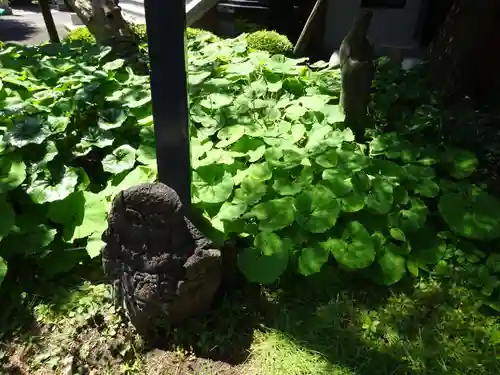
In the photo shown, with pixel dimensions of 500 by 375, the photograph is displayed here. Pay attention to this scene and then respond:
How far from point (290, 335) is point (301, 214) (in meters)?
0.62

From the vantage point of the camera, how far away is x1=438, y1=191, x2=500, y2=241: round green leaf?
2.49 meters

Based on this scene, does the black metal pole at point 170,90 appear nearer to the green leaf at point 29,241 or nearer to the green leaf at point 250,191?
the green leaf at point 250,191

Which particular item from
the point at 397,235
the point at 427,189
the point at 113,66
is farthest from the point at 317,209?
the point at 113,66

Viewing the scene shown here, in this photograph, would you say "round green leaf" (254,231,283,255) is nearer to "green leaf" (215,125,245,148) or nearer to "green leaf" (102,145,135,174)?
"green leaf" (215,125,245,148)

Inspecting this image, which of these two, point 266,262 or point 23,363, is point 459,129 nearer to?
point 266,262

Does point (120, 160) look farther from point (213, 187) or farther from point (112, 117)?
point (213, 187)

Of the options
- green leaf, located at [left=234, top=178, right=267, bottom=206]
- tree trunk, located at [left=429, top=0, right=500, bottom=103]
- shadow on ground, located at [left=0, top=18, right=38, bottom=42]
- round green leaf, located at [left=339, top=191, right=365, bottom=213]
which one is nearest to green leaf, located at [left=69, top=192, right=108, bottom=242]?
green leaf, located at [left=234, top=178, right=267, bottom=206]

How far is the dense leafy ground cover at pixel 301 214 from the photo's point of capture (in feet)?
7.13

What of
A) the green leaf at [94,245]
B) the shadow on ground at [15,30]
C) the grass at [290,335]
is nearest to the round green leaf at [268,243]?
the grass at [290,335]

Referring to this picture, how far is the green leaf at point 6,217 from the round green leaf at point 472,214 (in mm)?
2291

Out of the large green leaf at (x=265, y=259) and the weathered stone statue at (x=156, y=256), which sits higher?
the weathered stone statue at (x=156, y=256)

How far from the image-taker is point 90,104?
3.09 meters

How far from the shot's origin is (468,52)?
383 cm

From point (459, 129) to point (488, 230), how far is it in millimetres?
980
